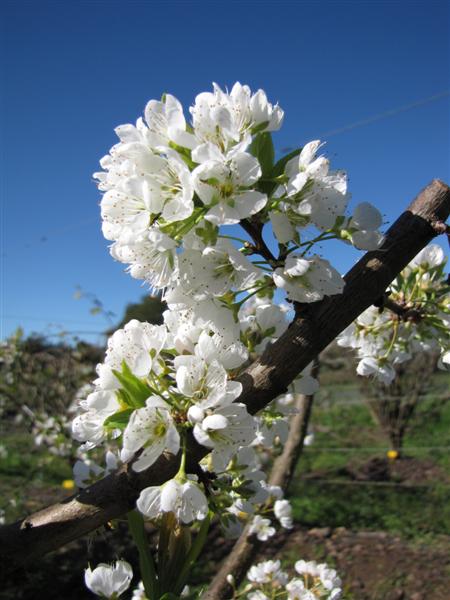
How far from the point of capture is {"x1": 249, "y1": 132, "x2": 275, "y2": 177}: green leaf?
2.85 feet

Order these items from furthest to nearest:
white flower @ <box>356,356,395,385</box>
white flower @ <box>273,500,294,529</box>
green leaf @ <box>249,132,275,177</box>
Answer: white flower @ <box>273,500,294,529</box> → white flower @ <box>356,356,395,385</box> → green leaf @ <box>249,132,275,177</box>

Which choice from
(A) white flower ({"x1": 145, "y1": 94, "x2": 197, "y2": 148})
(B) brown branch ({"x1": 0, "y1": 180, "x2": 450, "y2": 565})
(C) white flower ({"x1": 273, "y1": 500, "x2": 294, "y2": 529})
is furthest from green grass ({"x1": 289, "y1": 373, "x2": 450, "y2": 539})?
(A) white flower ({"x1": 145, "y1": 94, "x2": 197, "y2": 148})

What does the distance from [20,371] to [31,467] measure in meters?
2.38

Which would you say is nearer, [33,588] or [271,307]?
[271,307]

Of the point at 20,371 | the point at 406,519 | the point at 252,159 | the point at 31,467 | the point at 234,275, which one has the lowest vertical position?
the point at 406,519

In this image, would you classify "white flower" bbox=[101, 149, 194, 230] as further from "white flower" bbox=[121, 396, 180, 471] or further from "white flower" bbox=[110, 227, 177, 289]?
"white flower" bbox=[121, 396, 180, 471]

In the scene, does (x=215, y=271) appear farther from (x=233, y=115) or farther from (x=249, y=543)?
(x=249, y=543)

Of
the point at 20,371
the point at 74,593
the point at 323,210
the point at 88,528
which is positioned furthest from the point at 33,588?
the point at 323,210

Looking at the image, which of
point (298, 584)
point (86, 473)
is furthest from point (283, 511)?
point (86, 473)

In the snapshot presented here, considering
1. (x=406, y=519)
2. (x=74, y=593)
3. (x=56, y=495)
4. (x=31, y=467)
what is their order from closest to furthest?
1. (x=74, y=593)
2. (x=406, y=519)
3. (x=56, y=495)
4. (x=31, y=467)

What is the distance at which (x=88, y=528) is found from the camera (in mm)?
799

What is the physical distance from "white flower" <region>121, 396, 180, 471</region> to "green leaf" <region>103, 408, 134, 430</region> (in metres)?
0.05

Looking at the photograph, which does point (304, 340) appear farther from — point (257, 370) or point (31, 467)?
point (31, 467)

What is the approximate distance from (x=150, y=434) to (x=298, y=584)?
1407 millimetres
